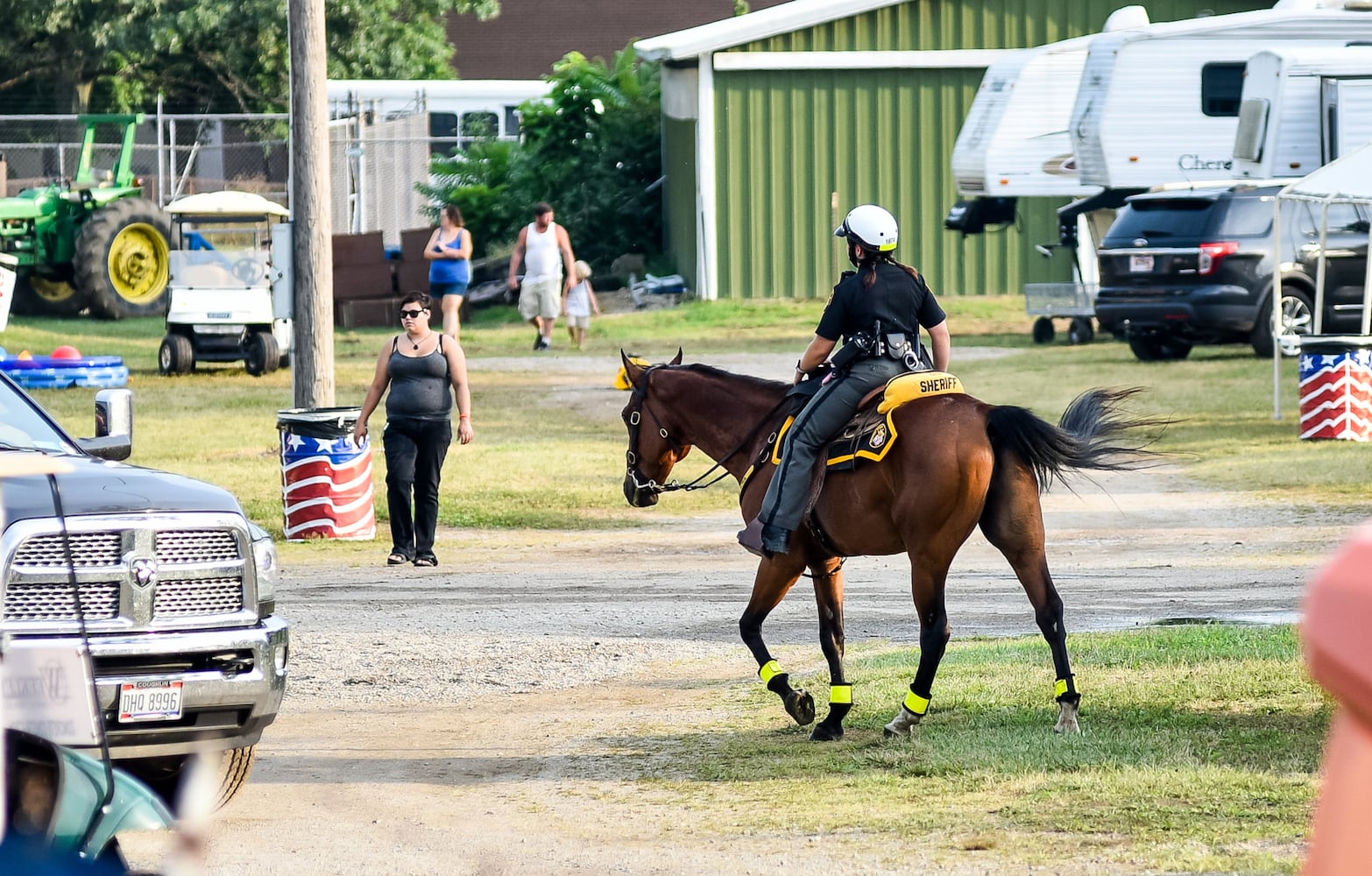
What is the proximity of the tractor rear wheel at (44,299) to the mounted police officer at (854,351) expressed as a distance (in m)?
27.3

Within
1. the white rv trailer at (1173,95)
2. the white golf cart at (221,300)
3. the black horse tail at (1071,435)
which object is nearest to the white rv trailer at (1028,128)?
the white rv trailer at (1173,95)

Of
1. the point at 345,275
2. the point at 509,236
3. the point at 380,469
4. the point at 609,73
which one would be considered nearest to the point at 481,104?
the point at 609,73

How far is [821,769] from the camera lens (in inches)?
308

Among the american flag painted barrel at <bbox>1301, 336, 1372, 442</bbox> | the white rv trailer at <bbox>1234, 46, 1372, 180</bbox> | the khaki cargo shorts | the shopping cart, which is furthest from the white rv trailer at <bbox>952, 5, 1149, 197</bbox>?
the american flag painted barrel at <bbox>1301, 336, 1372, 442</bbox>

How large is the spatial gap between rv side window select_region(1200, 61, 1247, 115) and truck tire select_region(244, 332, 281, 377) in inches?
531

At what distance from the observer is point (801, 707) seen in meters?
8.48

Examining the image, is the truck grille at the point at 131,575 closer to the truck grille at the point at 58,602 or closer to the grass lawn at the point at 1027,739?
the truck grille at the point at 58,602

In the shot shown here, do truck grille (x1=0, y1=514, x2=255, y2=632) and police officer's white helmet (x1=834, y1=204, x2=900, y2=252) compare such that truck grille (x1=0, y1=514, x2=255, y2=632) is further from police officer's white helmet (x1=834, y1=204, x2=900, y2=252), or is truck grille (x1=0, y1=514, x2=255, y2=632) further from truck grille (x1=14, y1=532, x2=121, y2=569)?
police officer's white helmet (x1=834, y1=204, x2=900, y2=252)

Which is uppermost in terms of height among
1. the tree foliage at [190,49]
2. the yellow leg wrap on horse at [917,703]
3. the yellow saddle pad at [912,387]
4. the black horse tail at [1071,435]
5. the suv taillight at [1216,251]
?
the tree foliage at [190,49]

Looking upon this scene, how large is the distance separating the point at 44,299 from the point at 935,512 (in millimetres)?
28459

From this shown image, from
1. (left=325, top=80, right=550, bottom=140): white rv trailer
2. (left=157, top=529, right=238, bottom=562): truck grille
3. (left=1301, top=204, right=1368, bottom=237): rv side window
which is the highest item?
(left=325, top=80, right=550, bottom=140): white rv trailer

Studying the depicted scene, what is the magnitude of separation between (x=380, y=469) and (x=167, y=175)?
78.0 ft

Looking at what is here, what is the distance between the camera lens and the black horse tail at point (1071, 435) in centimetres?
814

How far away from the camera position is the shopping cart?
28.8m
